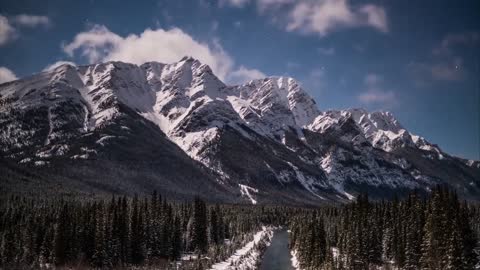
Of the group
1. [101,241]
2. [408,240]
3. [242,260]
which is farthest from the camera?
[242,260]

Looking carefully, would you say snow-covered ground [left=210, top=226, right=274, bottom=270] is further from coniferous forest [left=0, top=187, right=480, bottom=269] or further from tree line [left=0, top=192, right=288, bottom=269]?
tree line [left=0, top=192, right=288, bottom=269]

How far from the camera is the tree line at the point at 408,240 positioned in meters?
96.5

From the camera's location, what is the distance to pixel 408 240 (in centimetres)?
11650

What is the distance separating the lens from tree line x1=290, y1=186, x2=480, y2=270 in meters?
96.5

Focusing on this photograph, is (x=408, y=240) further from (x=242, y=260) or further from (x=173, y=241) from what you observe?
(x=173, y=241)

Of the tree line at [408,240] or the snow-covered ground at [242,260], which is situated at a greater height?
the tree line at [408,240]

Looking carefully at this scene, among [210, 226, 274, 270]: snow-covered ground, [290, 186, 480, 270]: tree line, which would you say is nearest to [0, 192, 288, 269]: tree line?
[210, 226, 274, 270]: snow-covered ground

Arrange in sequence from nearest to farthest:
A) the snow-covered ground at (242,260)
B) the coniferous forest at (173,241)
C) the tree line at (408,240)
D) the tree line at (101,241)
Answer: the tree line at (408,240) → the coniferous forest at (173,241) → the tree line at (101,241) → the snow-covered ground at (242,260)

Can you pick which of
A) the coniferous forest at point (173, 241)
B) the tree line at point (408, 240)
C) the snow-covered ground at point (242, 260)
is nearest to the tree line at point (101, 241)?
the coniferous forest at point (173, 241)

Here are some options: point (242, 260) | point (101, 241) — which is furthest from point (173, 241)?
point (101, 241)

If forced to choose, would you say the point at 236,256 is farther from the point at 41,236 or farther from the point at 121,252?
the point at 41,236

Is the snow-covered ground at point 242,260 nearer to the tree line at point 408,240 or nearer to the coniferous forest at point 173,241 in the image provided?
the coniferous forest at point 173,241

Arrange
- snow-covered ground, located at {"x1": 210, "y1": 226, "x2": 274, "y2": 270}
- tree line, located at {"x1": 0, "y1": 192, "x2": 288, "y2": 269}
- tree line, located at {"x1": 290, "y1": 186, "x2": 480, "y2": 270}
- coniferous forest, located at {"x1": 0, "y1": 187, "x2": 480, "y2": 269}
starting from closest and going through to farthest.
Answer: tree line, located at {"x1": 290, "y1": 186, "x2": 480, "y2": 270}, coniferous forest, located at {"x1": 0, "y1": 187, "x2": 480, "y2": 269}, tree line, located at {"x1": 0, "y1": 192, "x2": 288, "y2": 269}, snow-covered ground, located at {"x1": 210, "y1": 226, "x2": 274, "y2": 270}

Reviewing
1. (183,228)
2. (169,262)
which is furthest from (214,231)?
(169,262)
